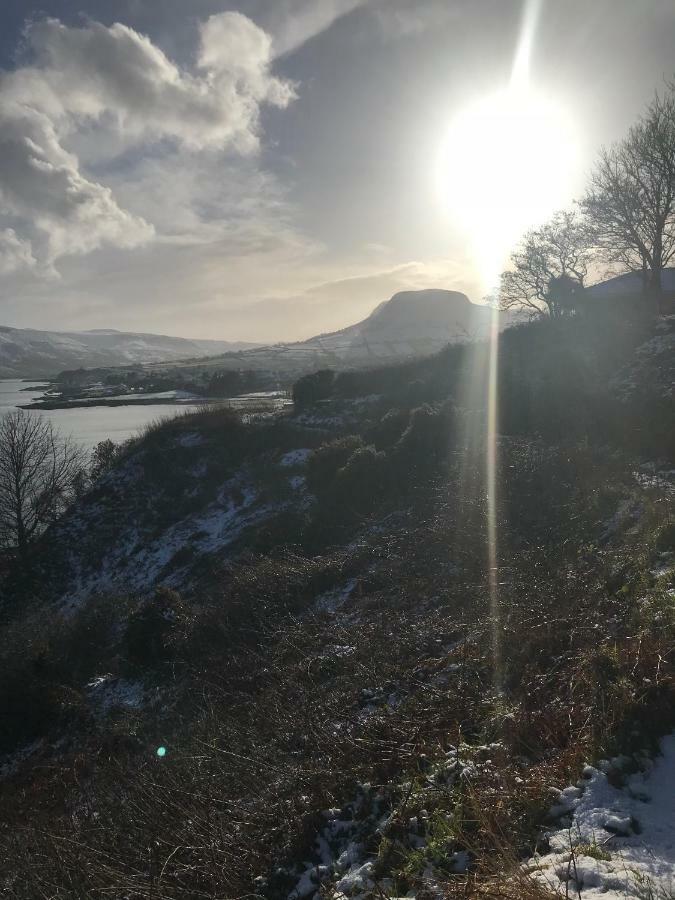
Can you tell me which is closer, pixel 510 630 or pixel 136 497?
pixel 510 630

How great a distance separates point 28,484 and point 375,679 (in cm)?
3065

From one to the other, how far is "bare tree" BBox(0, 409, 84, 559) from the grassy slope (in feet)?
31.2

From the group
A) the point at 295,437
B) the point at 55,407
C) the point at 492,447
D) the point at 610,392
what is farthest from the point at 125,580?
the point at 55,407

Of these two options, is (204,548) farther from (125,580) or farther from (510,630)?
(510,630)

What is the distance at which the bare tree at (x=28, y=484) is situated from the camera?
96.4 feet

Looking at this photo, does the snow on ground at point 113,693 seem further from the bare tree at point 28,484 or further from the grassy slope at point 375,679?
the bare tree at point 28,484

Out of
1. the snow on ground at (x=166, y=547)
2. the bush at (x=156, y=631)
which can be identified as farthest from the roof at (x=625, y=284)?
the bush at (x=156, y=631)

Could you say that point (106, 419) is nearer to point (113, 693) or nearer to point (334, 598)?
point (113, 693)

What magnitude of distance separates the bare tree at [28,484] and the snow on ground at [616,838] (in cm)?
2939

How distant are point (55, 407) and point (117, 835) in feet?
242

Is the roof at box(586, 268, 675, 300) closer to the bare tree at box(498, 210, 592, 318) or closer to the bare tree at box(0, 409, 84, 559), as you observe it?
the bare tree at box(498, 210, 592, 318)

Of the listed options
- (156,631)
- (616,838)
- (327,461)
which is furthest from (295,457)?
(616,838)

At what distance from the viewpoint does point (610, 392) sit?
22.3 meters

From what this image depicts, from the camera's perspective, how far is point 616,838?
3922 mm
